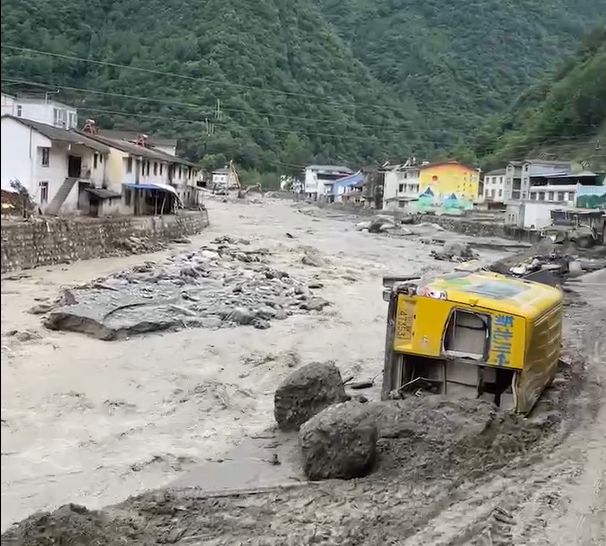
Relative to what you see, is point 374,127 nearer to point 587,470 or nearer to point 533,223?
point 533,223

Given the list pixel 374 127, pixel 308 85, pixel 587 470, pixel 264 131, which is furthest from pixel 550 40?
pixel 587 470

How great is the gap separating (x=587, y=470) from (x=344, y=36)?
129 m

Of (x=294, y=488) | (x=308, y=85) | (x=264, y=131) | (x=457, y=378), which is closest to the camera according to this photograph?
(x=294, y=488)

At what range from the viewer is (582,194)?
4328 centimetres

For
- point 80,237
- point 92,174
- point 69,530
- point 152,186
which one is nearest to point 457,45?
point 152,186

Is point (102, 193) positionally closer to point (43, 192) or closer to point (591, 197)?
point (43, 192)

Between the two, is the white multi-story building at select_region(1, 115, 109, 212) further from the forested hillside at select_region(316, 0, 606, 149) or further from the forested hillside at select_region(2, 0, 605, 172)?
the forested hillside at select_region(316, 0, 606, 149)

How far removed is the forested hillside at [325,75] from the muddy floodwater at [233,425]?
2642 centimetres

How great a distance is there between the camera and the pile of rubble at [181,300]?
665 inches

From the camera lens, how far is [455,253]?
39.4m

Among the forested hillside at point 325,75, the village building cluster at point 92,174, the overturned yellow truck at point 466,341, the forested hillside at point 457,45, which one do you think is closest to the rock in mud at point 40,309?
the village building cluster at point 92,174

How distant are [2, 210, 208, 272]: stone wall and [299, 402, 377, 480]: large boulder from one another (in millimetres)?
13389

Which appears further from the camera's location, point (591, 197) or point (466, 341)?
point (591, 197)

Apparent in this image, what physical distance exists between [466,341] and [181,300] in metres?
12.2
